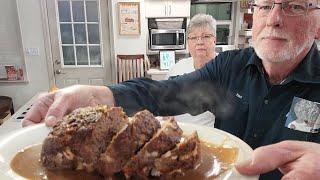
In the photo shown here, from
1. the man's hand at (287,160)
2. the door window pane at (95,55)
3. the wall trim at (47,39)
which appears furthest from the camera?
the door window pane at (95,55)

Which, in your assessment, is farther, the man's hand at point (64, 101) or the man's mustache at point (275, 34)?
the man's mustache at point (275, 34)

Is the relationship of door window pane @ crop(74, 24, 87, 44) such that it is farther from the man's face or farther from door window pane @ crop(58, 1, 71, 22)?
the man's face

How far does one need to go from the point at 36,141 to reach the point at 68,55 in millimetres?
4742

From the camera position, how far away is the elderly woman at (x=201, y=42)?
103 inches

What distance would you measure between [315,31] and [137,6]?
13.7 ft

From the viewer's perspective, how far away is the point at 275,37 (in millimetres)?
1341

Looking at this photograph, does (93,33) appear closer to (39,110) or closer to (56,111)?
(39,110)

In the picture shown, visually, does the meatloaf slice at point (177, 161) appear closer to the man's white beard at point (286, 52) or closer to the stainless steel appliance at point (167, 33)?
the man's white beard at point (286, 52)

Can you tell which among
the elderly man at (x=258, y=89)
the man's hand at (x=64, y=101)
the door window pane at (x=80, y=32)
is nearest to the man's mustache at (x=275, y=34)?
the elderly man at (x=258, y=89)

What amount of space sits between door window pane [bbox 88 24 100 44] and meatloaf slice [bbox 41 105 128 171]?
4699 mm

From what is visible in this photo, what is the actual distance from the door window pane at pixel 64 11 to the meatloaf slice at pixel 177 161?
16.2ft

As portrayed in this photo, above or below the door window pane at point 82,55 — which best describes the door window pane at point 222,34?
above

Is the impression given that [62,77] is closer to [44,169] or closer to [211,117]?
[211,117]

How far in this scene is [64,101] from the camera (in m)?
1.14
